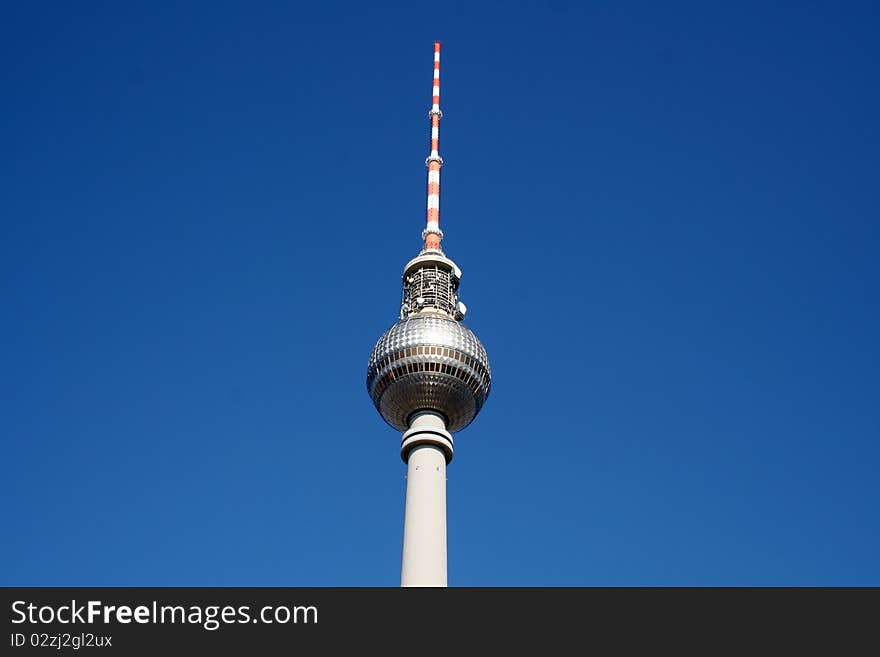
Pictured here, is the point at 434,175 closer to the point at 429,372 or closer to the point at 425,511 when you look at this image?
the point at 429,372

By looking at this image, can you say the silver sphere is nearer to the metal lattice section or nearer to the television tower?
the television tower

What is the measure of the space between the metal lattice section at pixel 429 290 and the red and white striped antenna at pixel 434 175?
149 inches

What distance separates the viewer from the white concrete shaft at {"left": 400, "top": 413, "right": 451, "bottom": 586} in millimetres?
73500

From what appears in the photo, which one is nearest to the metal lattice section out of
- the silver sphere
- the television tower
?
the television tower

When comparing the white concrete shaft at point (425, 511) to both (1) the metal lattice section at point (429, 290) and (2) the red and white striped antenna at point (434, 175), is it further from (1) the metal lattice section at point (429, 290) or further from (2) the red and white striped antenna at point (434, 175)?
Result: (2) the red and white striped antenna at point (434, 175)

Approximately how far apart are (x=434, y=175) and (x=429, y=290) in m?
15.6

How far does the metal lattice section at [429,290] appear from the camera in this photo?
88.3 meters

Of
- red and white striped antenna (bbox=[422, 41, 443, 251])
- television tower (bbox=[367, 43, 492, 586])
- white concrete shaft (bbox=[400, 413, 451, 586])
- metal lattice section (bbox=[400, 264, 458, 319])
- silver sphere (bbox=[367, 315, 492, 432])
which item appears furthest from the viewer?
red and white striped antenna (bbox=[422, 41, 443, 251])

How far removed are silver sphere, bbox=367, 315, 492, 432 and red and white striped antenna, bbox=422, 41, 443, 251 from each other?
1242 centimetres

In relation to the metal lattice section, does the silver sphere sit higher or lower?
lower

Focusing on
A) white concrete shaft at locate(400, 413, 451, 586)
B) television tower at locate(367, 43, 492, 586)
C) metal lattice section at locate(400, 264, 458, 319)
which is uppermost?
metal lattice section at locate(400, 264, 458, 319)

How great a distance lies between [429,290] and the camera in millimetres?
89438

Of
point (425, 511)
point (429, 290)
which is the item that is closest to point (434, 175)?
point (429, 290)
